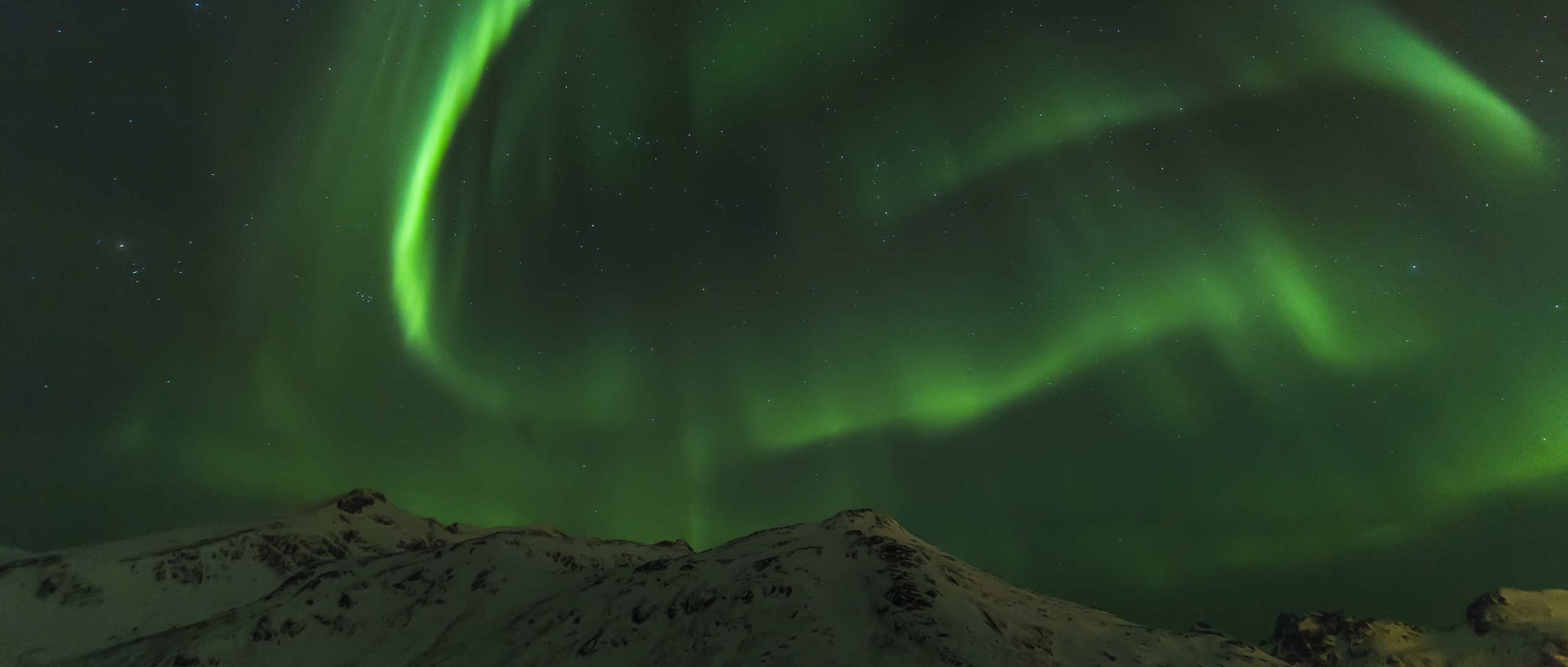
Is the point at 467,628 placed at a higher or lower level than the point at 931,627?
higher

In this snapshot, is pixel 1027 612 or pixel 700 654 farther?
pixel 1027 612

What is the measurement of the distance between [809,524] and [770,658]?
189 ft

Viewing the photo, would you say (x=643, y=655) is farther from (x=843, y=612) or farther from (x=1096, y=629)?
(x=1096, y=629)

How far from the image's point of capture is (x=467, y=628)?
184 m

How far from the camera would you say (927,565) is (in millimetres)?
151750

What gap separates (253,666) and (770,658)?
134504 millimetres

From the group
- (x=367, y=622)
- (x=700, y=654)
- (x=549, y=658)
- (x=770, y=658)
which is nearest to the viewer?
(x=770, y=658)

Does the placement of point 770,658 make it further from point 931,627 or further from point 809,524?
point 809,524

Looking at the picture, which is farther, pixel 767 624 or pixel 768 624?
pixel 767 624

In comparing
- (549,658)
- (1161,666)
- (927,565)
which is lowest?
(1161,666)

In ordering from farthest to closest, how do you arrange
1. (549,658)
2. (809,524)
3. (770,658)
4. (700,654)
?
(809,524), (549,658), (700,654), (770,658)

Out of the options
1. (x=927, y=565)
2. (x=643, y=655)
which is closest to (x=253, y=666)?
(x=643, y=655)

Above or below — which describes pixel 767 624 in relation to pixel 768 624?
above

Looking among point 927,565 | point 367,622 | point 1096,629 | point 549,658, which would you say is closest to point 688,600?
point 549,658
